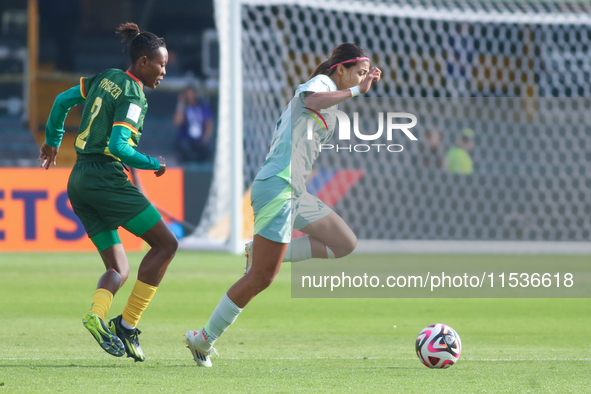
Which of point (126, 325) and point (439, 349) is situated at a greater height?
point (126, 325)

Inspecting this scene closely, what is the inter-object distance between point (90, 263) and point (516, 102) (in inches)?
364

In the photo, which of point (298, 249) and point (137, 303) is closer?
point (137, 303)

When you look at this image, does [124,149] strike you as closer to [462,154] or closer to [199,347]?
[199,347]

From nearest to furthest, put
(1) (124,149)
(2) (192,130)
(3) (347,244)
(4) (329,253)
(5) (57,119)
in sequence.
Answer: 1. (1) (124,149)
2. (5) (57,119)
3. (3) (347,244)
4. (4) (329,253)
5. (2) (192,130)

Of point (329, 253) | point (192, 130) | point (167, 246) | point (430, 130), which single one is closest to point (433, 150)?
point (430, 130)

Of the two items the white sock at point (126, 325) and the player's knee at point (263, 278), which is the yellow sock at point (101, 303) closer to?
the white sock at point (126, 325)

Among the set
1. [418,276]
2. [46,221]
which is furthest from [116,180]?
[46,221]

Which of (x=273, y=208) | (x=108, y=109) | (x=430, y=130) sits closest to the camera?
(x=273, y=208)

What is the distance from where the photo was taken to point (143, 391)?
3920 mm

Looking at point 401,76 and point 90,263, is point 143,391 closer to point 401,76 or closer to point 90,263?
point 90,263

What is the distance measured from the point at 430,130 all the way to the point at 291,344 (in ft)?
33.3

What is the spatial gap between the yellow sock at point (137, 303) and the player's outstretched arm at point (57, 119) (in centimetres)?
111

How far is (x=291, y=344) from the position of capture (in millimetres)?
5590

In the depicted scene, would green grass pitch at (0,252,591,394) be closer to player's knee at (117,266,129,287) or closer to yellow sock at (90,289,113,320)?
yellow sock at (90,289,113,320)
